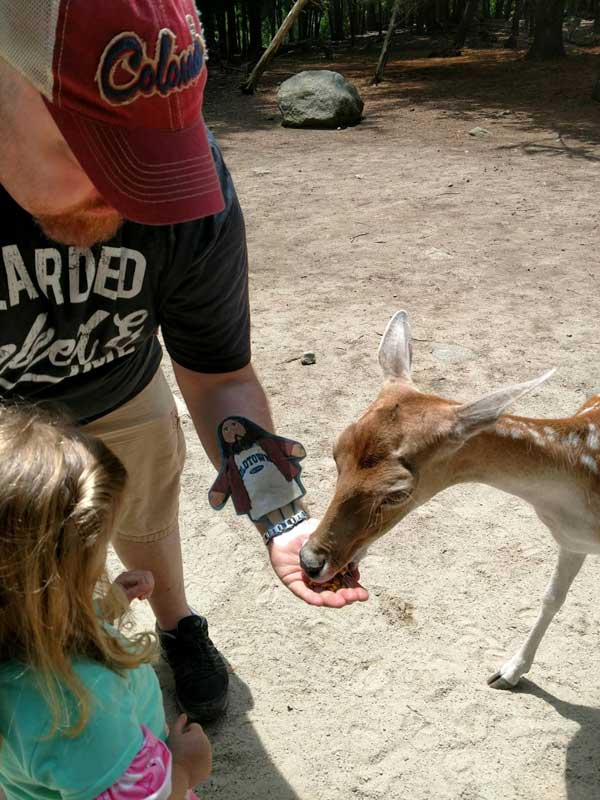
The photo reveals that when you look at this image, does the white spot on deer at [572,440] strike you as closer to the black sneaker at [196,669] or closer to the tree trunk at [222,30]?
the black sneaker at [196,669]

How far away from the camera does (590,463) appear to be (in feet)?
9.12

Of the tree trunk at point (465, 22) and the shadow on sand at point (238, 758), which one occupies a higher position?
the tree trunk at point (465, 22)

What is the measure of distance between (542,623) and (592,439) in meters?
0.68

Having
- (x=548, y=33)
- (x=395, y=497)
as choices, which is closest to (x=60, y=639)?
(x=395, y=497)

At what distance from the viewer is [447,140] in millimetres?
11477

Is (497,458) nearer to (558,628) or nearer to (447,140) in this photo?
(558,628)

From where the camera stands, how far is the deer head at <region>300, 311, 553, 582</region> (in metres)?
2.60

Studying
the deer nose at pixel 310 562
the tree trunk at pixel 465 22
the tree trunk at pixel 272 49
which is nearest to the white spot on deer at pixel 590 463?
the deer nose at pixel 310 562

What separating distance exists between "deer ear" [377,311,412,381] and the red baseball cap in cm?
141

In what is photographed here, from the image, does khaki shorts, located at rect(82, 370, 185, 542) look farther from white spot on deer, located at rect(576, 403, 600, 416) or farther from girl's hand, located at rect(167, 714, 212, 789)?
white spot on deer, located at rect(576, 403, 600, 416)

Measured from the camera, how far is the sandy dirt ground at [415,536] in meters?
2.73

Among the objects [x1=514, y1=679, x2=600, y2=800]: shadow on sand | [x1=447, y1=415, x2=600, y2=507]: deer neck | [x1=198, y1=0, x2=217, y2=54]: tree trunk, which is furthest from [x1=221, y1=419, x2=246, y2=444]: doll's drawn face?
[x1=198, y1=0, x2=217, y2=54]: tree trunk

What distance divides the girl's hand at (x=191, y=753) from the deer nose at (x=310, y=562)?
0.61m

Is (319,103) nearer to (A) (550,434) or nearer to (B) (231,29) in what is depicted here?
(B) (231,29)
